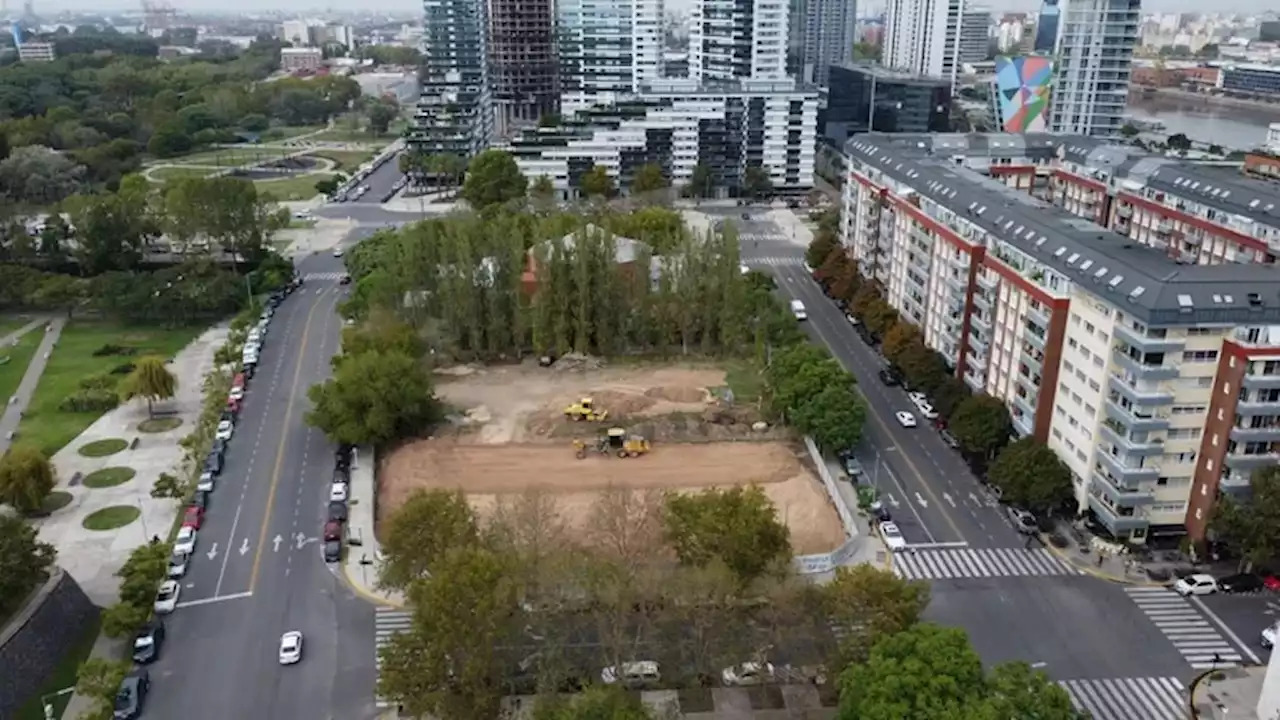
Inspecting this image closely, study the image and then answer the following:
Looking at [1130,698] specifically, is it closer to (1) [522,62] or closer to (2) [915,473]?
(2) [915,473]

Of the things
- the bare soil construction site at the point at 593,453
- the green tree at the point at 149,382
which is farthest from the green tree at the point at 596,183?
the green tree at the point at 149,382

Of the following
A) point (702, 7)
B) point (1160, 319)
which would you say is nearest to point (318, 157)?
point (702, 7)

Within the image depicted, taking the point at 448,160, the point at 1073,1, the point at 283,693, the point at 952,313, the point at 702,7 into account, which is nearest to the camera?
the point at 283,693

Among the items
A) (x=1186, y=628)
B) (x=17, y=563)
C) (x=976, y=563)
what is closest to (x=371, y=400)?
(x=17, y=563)

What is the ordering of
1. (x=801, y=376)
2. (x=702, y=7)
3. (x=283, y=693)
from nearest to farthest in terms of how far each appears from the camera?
(x=283, y=693) < (x=801, y=376) < (x=702, y=7)

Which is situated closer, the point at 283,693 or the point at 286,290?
the point at 283,693

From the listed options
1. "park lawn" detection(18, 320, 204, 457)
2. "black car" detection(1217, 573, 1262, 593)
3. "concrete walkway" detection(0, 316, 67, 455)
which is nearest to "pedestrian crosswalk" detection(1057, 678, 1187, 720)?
"black car" detection(1217, 573, 1262, 593)

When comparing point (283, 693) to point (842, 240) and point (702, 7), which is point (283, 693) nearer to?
point (842, 240)

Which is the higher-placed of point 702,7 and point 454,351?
point 702,7
